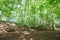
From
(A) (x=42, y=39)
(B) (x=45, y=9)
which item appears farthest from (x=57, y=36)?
(B) (x=45, y=9)

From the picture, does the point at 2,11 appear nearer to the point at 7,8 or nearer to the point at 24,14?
the point at 7,8

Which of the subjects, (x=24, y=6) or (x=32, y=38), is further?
(x=24, y=6)

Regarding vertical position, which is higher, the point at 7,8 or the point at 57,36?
the point at 7,8

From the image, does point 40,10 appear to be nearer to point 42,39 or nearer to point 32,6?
point 32,6

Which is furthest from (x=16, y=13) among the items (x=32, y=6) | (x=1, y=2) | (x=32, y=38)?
(x=32, y=38)

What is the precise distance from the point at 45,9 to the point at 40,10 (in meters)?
0.50

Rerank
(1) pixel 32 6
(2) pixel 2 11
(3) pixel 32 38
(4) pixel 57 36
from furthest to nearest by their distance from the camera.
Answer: (1) pixel 32 6 → (2) pixel 2 11 → (4) pixel 57 36 → (3) pixel 32 38

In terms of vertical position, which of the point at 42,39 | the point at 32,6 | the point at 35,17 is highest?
the point at 32,6

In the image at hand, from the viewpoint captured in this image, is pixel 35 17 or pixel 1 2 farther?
pixel 35 17

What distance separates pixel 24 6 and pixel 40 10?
1980 millimetres

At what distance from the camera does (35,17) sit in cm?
1570

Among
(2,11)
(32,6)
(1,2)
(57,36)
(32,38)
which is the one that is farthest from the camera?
(32,6)

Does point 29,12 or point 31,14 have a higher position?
point 29,12

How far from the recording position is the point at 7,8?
1415 centimetres
